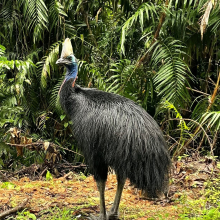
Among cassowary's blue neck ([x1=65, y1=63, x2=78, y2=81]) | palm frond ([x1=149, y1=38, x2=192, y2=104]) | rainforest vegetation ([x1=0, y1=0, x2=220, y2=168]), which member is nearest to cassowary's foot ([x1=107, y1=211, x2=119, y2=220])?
cassowary's blue neck ([x1=65, y1=63, x2=78, y2=81])

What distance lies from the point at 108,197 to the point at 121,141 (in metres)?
1.24

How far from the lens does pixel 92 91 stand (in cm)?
335

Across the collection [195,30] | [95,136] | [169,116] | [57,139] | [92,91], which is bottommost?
[57,139]

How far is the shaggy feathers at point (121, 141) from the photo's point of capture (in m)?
2.89

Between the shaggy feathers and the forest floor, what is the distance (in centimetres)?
39

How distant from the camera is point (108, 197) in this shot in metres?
3.91

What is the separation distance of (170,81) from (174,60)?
289 mm

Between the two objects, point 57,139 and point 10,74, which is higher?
point 10,74

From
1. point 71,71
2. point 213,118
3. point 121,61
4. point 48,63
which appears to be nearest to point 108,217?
point 71,71

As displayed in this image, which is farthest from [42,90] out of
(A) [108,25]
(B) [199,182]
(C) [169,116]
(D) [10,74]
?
(B) [199,182]

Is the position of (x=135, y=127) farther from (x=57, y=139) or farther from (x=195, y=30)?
(x=57, y=139)

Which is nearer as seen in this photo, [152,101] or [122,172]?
[122,172]

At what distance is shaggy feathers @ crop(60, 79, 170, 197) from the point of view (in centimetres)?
289

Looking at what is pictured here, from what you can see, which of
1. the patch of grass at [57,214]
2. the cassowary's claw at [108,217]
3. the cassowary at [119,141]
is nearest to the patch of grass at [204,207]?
the cassowary at [119,141]
